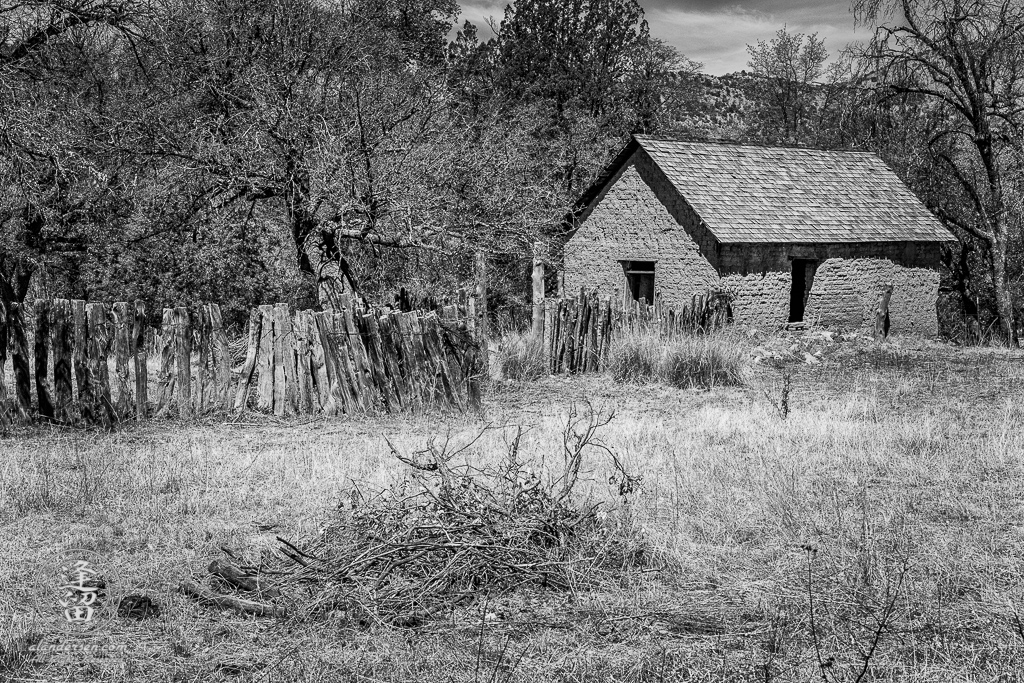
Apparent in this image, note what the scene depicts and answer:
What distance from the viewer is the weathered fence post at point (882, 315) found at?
18.0 metres

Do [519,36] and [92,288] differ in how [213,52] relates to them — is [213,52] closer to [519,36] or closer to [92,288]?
[92,288]

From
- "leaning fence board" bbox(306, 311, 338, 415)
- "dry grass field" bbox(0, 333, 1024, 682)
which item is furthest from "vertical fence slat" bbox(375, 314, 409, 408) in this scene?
"leaning fence board" bbox(306, 311, 338, 415)

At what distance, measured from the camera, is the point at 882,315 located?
711 inches

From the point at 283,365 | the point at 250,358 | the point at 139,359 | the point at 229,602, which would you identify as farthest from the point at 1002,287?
the point at 229,602

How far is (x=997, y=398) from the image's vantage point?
10469 mm

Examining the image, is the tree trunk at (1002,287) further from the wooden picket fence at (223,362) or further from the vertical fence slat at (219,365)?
the vertical fence slat at (219,365)

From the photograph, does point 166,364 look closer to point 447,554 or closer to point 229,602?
point 229,602

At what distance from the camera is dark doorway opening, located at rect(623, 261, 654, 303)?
1830cm

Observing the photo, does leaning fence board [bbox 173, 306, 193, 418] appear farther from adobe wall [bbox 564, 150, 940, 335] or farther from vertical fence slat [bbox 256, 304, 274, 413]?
adobe wall [bbox 564, 150, 940, 335]

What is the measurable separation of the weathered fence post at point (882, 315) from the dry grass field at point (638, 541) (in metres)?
8.73

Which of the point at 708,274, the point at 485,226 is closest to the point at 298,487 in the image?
the point at 485,226

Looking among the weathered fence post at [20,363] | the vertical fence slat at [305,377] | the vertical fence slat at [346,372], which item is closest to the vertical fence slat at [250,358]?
the vertical fence slat at [305,377]

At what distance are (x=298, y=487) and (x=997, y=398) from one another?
782 centimetres

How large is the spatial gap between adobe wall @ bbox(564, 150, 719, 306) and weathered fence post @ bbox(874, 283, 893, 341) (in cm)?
370
